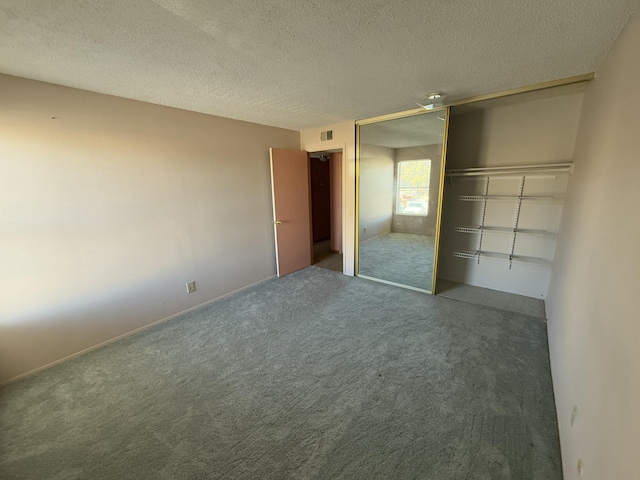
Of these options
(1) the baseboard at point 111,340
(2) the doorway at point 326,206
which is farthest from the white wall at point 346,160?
(1) the baseboard at point 111,340

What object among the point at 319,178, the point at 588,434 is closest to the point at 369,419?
the point at 588,434

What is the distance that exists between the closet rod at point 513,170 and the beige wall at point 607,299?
0.96m

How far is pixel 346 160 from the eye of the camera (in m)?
3.77

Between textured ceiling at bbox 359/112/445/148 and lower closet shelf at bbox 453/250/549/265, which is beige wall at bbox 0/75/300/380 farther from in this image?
lower closet shelf at bbox 453/250/549/265

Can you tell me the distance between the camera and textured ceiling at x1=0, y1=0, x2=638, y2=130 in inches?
48.3

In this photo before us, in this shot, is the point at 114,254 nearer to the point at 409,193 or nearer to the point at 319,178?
the point at 409,193

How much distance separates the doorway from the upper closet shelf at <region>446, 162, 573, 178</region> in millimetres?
2420

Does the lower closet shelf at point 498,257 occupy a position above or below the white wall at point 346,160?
below

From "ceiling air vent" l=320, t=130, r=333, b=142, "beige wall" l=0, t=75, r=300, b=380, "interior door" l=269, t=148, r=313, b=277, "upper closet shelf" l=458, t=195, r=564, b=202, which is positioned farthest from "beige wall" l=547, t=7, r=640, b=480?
"beige wall" l=0, t=75, r=300, b=380

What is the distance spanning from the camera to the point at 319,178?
588 centimetres

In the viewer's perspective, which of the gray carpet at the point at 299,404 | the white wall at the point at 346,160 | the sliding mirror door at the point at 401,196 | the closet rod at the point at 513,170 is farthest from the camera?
the white wall at the point at 346,160

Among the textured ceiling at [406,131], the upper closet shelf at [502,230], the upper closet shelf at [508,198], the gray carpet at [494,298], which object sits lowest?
the gray carpet at [494,298]

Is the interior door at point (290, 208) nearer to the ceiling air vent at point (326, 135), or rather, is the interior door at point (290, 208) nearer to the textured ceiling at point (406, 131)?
the ceiling air vent at point (326, 135)

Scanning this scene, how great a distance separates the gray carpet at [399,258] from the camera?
3.49 meters
